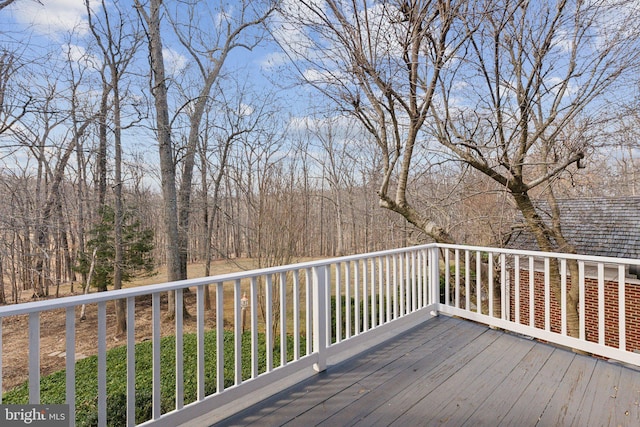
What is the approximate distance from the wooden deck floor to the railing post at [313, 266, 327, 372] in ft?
0.37

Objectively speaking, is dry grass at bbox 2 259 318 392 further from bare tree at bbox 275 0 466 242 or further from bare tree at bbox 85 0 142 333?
bare tree at bbox 275 0 466 242

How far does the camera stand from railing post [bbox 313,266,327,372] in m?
2.56

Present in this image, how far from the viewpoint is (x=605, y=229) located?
8477 millimetres

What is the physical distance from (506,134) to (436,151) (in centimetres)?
124

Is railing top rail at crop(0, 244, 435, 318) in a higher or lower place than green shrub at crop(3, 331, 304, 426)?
higher

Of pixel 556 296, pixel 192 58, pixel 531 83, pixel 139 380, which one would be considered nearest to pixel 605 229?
pixel 556 296

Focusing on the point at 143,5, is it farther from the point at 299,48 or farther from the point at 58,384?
the point at 58,384

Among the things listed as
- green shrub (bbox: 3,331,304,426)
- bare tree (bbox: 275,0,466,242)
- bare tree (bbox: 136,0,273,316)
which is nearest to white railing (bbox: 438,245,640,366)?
bare tree (bbox: 275,0,466,242)

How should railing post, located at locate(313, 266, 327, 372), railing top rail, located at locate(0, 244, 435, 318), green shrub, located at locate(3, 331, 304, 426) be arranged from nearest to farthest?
1. railing top rail, located at locate(0, 244, 435, 318)
2. railing post, located at locate(313, 266, 327, 372)
3. green shrub, located at locate(3, 331, 304, 426)

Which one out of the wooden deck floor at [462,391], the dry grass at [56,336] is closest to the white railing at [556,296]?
the wooden deck floor at [462,391]

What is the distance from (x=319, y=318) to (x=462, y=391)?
44.3 inches

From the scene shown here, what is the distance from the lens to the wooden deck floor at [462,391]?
198cm

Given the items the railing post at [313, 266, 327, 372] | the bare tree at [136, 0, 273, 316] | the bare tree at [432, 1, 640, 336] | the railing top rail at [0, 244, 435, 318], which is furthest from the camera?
the bare tree at [136, 0, 273, 316]

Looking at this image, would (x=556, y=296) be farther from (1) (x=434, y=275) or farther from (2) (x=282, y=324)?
(2) (x=282, y=324)
